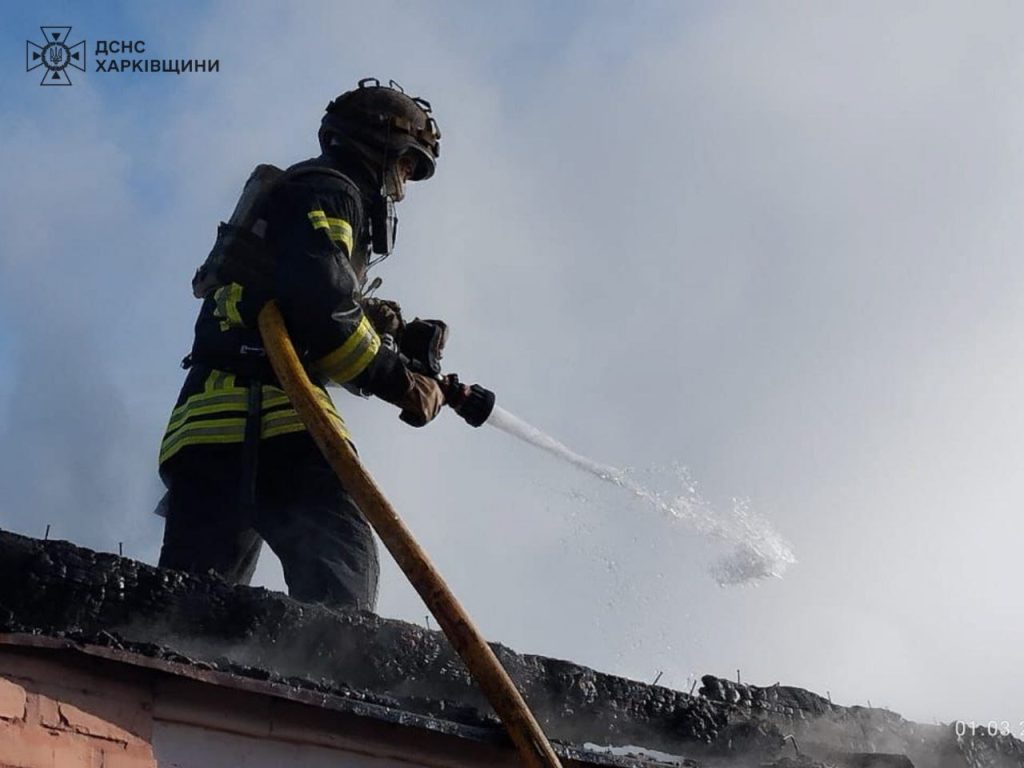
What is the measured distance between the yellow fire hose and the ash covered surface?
3.9 inches

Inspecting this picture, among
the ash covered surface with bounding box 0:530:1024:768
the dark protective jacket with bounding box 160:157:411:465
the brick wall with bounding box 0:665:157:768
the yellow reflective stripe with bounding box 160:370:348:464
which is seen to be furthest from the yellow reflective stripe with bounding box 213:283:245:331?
the brick wall with bounding box 0:665:157:768

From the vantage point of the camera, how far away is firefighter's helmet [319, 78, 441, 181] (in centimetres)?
571

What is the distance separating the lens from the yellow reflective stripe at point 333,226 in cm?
520

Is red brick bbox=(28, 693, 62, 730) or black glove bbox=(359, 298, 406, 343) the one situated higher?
black glove bbox=(359, 298, 406, 343)

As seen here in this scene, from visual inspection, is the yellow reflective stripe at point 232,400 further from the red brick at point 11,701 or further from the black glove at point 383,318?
the red brick at point 11,701

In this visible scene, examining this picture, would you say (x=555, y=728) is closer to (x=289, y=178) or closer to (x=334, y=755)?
(x=334, y=755)

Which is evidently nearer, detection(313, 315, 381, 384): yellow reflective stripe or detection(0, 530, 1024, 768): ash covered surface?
detection(0, 530, 1024, 768): ash covered surface

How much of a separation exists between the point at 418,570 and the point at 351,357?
4.29ft

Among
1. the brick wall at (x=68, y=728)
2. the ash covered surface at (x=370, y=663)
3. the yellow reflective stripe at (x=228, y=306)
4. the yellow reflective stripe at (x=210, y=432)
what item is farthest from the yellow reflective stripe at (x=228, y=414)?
the brick wall at (x=68, y=728)

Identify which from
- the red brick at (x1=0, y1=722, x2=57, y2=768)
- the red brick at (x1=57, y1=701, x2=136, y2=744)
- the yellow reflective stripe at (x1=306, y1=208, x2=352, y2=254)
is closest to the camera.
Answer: the red brick at (x1=0, y1=722, x2=57, y2=768)

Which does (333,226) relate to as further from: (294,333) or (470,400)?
(470,400)

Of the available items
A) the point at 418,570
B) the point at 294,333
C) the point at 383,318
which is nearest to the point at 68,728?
the point at 418,570

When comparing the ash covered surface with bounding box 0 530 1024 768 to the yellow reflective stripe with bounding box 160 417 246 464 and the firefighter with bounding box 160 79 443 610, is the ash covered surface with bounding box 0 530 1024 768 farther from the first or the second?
the yellow reflective stripe with bounding box 160 417 246 464

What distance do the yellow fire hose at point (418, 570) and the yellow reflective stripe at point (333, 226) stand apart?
44cm
